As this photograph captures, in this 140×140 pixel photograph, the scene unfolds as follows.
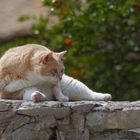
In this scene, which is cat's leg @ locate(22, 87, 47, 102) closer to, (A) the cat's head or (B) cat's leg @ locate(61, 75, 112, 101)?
(A) the cat's head

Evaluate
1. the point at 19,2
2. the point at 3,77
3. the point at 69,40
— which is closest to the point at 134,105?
the point at 3,77

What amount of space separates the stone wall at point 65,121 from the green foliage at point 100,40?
3.73m

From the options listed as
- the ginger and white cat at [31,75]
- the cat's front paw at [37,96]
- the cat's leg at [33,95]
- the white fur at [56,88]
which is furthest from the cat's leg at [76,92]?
the cat's front paw at [37,96]

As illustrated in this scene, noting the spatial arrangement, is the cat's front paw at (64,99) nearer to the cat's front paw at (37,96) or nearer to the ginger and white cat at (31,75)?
the ginger and white cat at (31,75)

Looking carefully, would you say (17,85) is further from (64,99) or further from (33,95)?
(64,99)

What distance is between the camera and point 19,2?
13008 mm

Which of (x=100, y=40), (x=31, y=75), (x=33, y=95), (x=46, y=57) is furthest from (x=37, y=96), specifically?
(x=100, y=40)

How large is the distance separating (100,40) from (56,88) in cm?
402

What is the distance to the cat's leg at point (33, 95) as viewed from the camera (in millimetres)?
6180

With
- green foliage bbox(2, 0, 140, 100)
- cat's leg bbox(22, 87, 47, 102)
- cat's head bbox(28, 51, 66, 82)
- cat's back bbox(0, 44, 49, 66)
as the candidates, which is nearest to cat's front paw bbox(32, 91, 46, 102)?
cat's leg bbox(22, 87, 47, 102)

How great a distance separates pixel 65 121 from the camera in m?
6.15

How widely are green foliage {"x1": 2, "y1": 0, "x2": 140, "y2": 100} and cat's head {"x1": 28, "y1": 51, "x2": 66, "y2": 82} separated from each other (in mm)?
3304

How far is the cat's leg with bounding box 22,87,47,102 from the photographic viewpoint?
6180 mm

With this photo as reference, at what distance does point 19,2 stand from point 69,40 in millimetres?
3573
